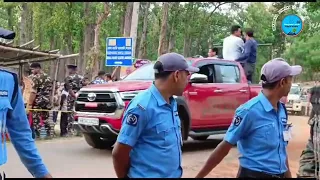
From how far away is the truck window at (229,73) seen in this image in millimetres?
10328

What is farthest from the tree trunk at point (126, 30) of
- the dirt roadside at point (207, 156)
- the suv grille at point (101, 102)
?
the suv grille at point (101, 102)

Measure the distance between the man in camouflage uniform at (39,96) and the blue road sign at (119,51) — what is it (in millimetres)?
2862

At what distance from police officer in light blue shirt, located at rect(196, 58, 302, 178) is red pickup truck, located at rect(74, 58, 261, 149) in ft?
17.3

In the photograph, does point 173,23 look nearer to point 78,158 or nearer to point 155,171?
point 78,158

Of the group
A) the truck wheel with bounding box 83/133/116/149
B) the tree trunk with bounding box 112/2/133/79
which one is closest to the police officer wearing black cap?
the truck wheel with bounding box 83/133/116/149

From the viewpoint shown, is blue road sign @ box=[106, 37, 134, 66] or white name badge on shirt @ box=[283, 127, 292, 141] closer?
white name badge on shirt @ box=[283, 127, 292, 141]

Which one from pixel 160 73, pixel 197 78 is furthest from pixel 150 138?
pixel 197 78

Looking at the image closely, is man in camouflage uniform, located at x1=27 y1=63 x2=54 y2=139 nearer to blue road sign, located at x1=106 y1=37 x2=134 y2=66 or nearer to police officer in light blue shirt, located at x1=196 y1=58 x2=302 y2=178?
blue road sign, located at x1=106 y1=37 x2=134 y2=66

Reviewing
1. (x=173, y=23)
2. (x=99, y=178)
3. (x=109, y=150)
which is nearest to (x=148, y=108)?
(x=99, y=178)

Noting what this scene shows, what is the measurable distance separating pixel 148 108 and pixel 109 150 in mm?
7078

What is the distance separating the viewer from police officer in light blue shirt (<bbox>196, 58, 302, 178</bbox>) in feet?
11.5

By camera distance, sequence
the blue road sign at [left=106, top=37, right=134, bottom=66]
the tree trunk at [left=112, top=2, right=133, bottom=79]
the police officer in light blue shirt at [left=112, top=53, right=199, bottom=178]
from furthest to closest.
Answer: the tree trunk at [left=112, top=2, right=133, bottom=79], the blue road sign at [left=106, top=37, right=134, bottom=66], the police officer in light blue shirt at [left=112, top=53, right=199, bottom=178]

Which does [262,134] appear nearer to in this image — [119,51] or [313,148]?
[313,148]

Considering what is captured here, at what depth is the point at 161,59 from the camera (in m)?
3.26
